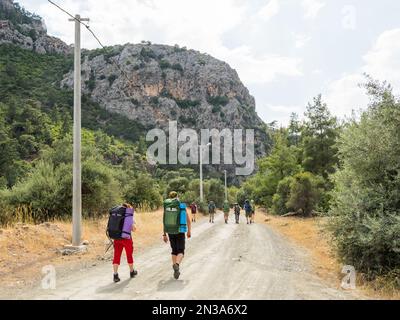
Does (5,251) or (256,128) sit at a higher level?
(256,128)

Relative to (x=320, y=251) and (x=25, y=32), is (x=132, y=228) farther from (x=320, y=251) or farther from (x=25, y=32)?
(x=25, y=32)

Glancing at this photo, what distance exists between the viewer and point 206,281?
884cm

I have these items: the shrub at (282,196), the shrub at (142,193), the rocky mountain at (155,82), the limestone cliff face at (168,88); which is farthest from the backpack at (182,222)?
the limestone cliff face at (168,88)

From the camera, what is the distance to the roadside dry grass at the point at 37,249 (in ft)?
33.4

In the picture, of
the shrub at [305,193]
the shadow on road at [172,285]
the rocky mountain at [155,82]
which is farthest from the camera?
the rocky mountain at [155,82]

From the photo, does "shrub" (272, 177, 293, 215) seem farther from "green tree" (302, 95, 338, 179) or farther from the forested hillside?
the forested hillside

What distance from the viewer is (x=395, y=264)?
934 cm

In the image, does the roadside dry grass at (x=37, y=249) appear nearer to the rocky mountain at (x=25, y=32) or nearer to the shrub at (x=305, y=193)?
the shrub at (x=305, y=193)

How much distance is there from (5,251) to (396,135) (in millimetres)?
11256

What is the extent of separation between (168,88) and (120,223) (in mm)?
149435

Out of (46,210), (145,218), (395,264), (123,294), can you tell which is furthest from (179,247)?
(145,218)

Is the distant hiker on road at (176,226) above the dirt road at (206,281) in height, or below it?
above

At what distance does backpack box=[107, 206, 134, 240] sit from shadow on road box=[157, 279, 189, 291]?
133cm
